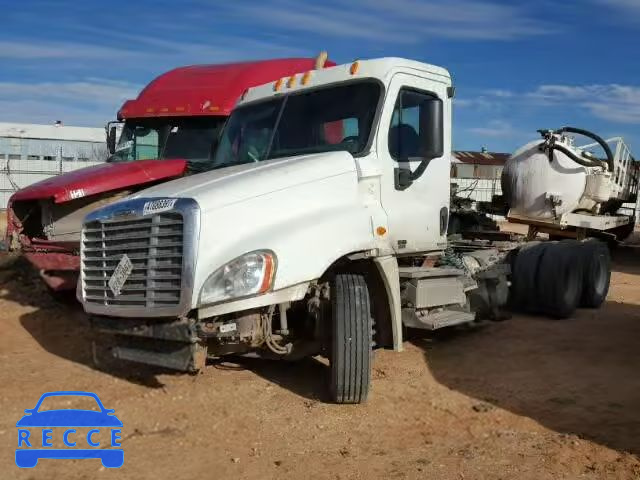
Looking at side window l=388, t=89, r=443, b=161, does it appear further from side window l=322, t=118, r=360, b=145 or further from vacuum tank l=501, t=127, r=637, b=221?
vacuum tank l=501, t=127, r=637, b=221

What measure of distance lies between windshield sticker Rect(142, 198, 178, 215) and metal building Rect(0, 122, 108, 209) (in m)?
18.5

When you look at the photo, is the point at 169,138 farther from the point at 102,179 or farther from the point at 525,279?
the point at 525,279

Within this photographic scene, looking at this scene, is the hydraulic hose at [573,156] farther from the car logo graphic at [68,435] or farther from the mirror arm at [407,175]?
the car logo graphic at [68,435]

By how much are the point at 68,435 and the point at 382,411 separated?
2323 millimetres

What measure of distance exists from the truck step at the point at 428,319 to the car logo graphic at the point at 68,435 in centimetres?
264

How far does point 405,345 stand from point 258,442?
291 centimetres

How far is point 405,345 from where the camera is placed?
7145mm

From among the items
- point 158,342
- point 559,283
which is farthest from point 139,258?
point 559,283

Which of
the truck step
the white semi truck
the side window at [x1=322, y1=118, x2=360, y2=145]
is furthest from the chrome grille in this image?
the truck step

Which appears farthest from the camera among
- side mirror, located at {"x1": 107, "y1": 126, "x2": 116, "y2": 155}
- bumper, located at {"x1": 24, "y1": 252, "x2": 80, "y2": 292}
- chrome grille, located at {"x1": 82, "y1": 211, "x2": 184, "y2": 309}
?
side mirror, located at {"x1": 107, "y1": 126, "x2": 116, "y2": 155}

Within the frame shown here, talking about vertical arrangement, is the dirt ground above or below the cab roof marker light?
below

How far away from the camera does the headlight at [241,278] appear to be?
446 cm

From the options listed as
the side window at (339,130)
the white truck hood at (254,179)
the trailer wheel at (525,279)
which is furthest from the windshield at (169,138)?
the trailer wheel at (525,279)

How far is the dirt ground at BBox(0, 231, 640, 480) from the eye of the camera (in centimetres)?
419
